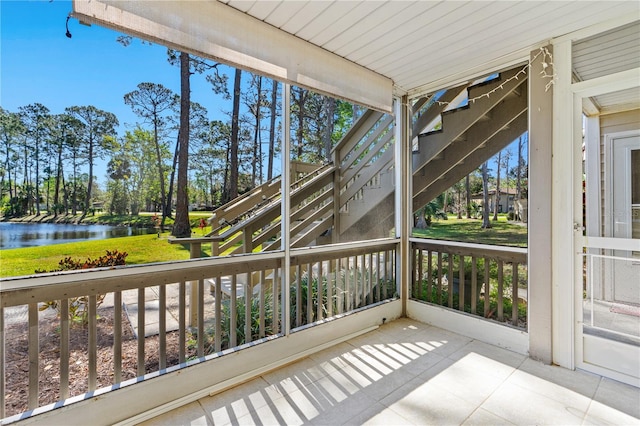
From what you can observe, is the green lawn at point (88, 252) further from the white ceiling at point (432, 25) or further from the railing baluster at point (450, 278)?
the railing baluster at point (450, 278)

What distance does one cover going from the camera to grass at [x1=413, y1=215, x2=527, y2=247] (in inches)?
102

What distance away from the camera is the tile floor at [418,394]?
Result: 177cm

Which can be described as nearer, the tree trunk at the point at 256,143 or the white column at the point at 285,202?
the tree trunk at the point at 256,143

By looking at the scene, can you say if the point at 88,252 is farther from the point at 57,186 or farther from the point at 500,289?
the point at 500,289

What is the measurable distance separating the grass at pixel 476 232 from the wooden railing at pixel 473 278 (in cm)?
6

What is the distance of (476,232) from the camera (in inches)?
113

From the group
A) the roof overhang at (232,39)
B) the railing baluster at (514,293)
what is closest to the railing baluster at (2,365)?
the roof overhang at (232,39)

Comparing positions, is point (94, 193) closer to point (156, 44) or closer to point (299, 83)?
point (156, 44)

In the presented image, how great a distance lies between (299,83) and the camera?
7.43 feet

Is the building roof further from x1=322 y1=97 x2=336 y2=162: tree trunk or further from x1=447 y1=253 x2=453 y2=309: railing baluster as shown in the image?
x1=447 y1=253 x2=453 y2=309: railing baluster

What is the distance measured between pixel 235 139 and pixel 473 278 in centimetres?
250

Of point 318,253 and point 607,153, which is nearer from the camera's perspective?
point 607,153

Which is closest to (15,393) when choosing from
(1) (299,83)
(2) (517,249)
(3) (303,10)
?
(1) (299,83)

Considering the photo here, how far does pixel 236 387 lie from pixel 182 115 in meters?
1.85
